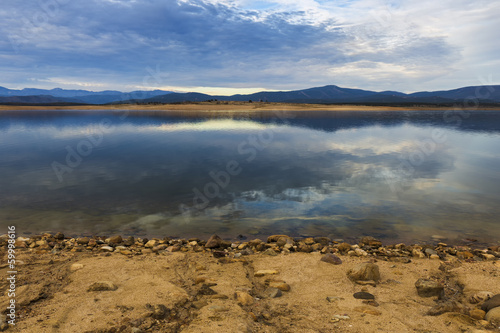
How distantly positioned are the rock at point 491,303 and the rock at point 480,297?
268 mm

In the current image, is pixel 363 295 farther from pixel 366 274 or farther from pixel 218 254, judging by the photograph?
pixel 218 254

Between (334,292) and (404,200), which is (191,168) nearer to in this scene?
(404,200)

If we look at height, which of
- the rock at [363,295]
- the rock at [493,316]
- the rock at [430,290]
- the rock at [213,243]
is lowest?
the rock at [213,243]

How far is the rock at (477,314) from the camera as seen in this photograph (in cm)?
531

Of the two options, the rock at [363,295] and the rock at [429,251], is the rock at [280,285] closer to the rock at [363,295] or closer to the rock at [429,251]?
the rock at [363,295]

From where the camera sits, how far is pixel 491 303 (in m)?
5.51

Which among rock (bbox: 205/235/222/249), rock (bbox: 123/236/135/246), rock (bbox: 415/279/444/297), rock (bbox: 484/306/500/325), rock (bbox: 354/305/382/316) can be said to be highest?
rock (bbox: 484/306/500/325)

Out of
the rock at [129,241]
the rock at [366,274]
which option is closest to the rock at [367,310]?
the rock at [366,274]

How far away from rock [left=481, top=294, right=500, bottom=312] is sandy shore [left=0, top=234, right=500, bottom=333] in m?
0.25

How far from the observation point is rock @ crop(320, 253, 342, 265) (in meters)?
7.94

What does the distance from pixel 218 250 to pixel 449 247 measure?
7182mm

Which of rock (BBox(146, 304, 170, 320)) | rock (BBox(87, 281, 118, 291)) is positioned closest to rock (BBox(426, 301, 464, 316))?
rock (BBox(146, 304, 170, 320))

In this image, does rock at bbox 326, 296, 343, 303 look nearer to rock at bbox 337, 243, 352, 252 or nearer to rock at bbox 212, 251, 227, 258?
rock at bbox 337, 243, 352, 252

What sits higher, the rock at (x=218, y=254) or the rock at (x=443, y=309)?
the rock at (x=443, y=309)
